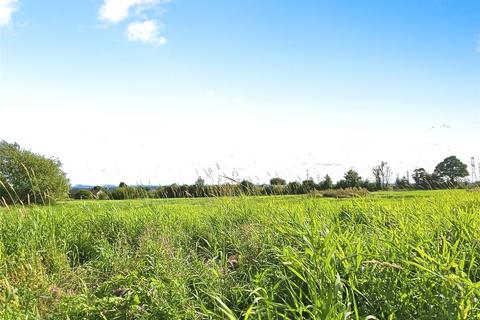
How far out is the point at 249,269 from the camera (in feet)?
11.8

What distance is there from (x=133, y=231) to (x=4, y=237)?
1637 millimetres

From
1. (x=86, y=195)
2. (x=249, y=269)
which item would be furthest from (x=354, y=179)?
(x=249, y=269)

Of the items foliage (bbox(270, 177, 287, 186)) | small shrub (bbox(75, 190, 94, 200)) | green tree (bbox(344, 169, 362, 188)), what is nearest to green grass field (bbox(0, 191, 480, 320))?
small shrub (bbox(75, 190, 94, 200))

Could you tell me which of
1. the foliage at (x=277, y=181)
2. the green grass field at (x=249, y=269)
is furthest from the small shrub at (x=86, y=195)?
the foliage at (x=277, y=181)

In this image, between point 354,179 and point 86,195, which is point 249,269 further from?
point 354,179

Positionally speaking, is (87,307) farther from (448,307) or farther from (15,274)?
(448,307)

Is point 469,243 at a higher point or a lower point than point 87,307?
higher

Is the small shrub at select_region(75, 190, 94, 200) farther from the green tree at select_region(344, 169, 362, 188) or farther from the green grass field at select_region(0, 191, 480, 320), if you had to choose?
the green tree at select_region(344, 169, 362, 188)

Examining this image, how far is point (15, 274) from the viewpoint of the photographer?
4.09 metres

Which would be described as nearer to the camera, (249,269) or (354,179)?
(249,269)

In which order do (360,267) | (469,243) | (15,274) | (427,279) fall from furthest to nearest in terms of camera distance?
(15,274) < (469,243) < (360,267) < (427,279)

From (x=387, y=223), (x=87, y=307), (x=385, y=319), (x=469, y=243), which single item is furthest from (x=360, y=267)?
(x=387, y=223)

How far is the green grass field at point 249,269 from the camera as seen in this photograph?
7.93 ft

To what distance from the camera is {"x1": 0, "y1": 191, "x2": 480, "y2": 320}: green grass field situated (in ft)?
7.93
